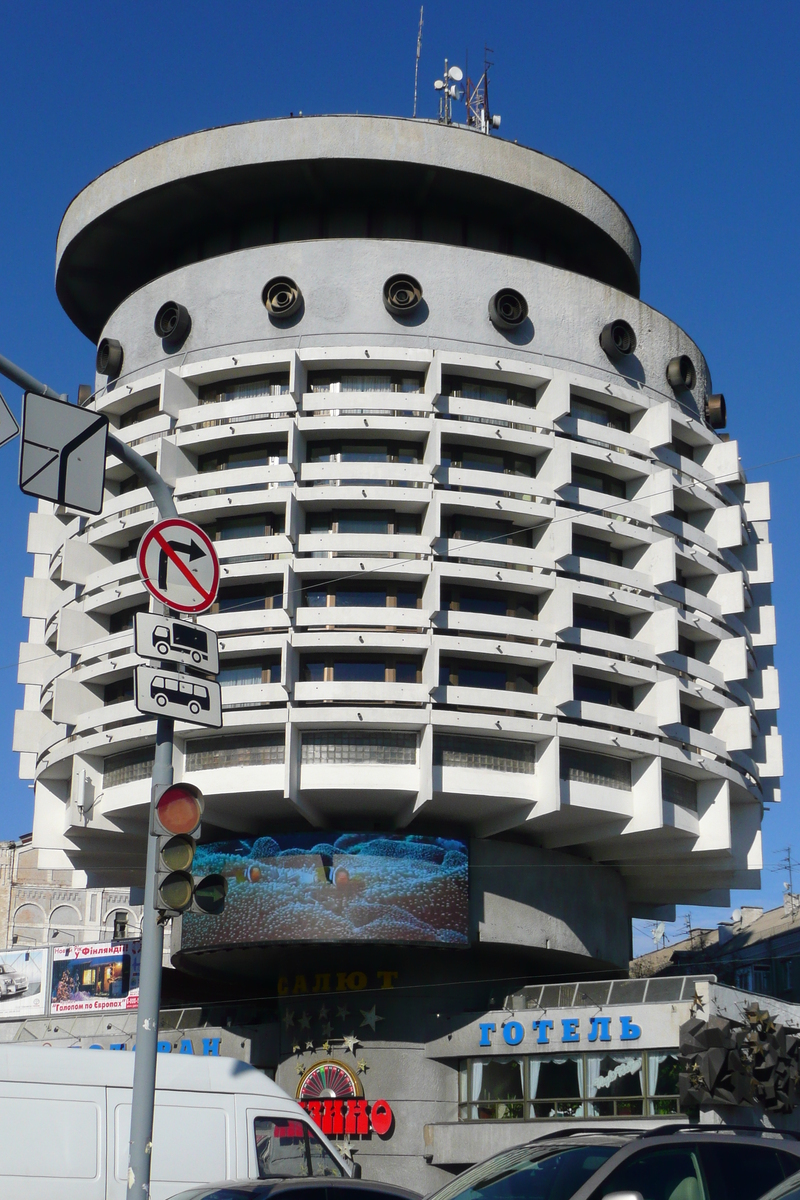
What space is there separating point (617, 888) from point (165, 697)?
32753 mm

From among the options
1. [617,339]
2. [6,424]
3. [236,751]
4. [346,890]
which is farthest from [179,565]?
[617,339]

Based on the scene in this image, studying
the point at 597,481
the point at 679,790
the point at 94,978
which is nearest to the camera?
the point at 679,790

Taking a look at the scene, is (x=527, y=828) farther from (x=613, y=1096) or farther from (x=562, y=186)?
(x=562, y=186)

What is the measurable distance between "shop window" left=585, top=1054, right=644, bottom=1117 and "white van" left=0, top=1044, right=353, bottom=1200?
20750 millimetres

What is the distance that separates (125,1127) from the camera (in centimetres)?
1482

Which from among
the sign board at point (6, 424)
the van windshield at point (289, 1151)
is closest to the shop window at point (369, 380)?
the van windshield at point (289, 1151)

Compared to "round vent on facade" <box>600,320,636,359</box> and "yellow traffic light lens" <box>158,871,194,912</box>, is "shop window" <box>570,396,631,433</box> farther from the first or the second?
"yellow traffic light lens" <box>158,871,194,912</box>

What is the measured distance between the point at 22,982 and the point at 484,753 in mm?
32422

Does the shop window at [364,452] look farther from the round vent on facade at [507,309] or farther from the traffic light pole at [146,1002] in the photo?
the traffic light pole at [146,1002]

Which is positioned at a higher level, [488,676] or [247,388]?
[247,388]

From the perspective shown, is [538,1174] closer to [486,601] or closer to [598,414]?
[486,601]

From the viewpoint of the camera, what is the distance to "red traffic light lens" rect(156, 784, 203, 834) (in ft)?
39.1

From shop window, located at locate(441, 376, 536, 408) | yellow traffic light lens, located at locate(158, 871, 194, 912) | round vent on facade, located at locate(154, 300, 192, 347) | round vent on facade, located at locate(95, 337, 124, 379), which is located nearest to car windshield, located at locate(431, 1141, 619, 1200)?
yellow traffic light lens, located at locate(158, 871, 194, 912)

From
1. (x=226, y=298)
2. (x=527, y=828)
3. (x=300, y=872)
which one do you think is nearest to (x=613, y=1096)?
(x=527, y=828)
